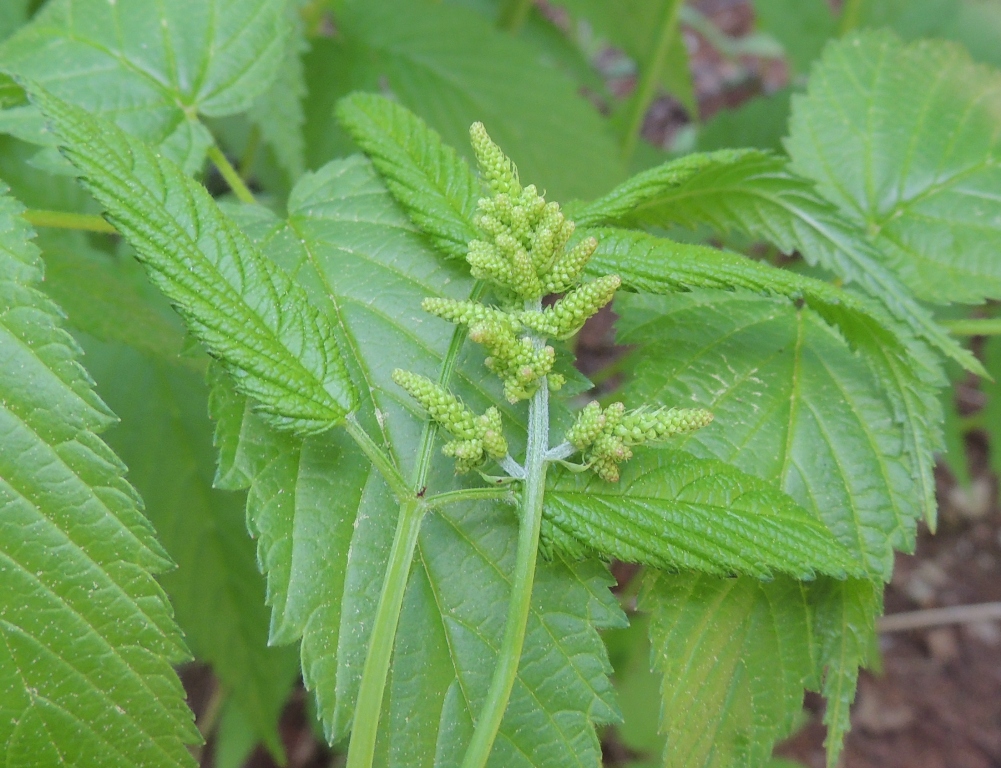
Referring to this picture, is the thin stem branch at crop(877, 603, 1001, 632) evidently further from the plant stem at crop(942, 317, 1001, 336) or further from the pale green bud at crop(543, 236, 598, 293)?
the pale green bud at crop(543, 236, 598, 293)

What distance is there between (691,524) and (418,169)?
62 cm

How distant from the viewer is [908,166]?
1494 millimetres

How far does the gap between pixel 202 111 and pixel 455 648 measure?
97 centimetres

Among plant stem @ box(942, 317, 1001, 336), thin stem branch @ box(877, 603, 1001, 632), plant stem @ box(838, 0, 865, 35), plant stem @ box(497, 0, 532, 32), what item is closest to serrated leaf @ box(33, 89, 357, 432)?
plant stem @ box(942, 317, 1001, 336)

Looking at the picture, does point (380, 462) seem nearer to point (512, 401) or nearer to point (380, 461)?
point (380, 461)

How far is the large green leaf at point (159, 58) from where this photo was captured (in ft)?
4.30

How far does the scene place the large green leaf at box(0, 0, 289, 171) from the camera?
1312 millimetres

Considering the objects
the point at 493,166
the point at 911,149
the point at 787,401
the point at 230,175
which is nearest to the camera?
the point at 493,166

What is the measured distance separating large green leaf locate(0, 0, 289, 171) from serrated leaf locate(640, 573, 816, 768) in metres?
1.00

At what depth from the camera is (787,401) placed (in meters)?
1.20

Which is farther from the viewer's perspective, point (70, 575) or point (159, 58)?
point (159, 58)

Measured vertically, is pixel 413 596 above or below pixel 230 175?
below

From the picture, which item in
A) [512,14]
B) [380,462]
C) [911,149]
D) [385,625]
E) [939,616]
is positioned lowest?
[939,616]

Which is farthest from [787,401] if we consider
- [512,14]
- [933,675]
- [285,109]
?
[933,675]
